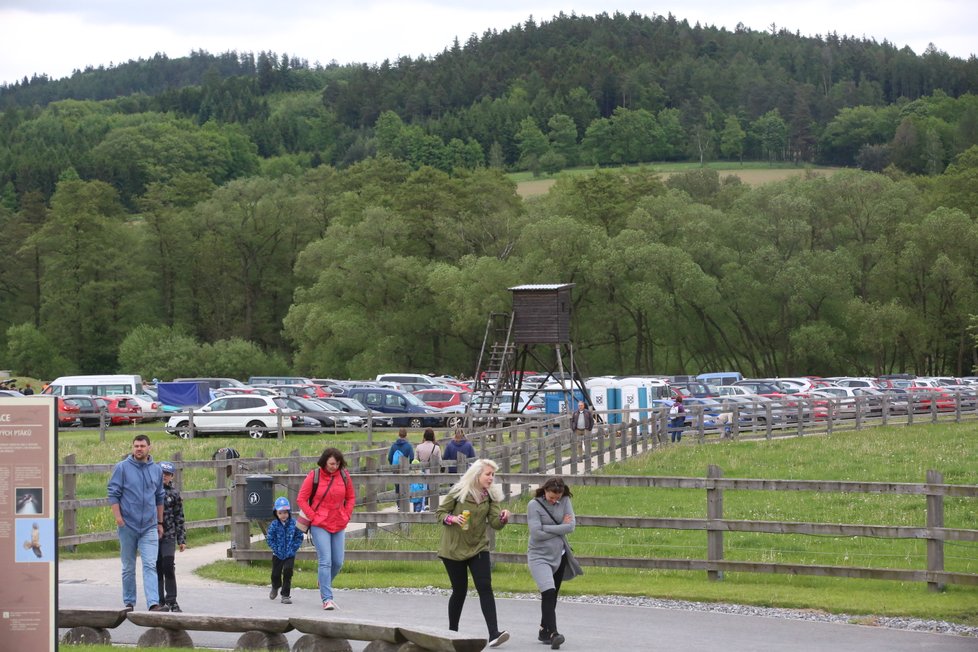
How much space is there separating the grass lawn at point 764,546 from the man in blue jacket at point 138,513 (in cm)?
302

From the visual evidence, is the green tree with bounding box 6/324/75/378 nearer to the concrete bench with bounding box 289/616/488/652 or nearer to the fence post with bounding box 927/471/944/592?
the fence post with bounding box 927/471/944/592

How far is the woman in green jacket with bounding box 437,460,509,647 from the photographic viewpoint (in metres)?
12.8

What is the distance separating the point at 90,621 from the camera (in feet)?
41.2

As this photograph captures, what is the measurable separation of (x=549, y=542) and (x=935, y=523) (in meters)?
4.96

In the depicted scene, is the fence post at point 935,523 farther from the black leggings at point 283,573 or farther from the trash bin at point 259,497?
the trash bin at point 259,497

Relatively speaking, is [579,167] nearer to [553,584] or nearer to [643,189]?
[643,189]

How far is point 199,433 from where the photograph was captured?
46531 mm

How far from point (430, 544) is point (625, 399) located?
35.2m

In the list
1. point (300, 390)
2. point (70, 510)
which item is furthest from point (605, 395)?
point (70, 510)

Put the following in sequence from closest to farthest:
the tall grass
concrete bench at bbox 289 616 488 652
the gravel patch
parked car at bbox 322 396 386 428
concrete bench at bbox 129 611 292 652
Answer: concrete bench at bbox 289 616 488 652 < concrete bench at bbox 129 611 292 652 < the gravel patch < the tall grass < parked car at bbox 322 396 386 428

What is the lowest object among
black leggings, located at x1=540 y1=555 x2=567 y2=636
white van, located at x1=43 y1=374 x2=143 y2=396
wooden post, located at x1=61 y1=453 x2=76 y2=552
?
black leggings, located at x1=540 y1=555 x2=567 y2=636

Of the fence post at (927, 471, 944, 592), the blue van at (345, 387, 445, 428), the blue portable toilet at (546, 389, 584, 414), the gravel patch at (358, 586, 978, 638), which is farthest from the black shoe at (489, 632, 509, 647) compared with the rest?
the blue portable toilet at (546, 389, 584, 414)

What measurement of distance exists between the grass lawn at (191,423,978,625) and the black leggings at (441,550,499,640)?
3469 millimetres

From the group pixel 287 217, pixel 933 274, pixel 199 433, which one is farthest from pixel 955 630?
pixel 287 217
